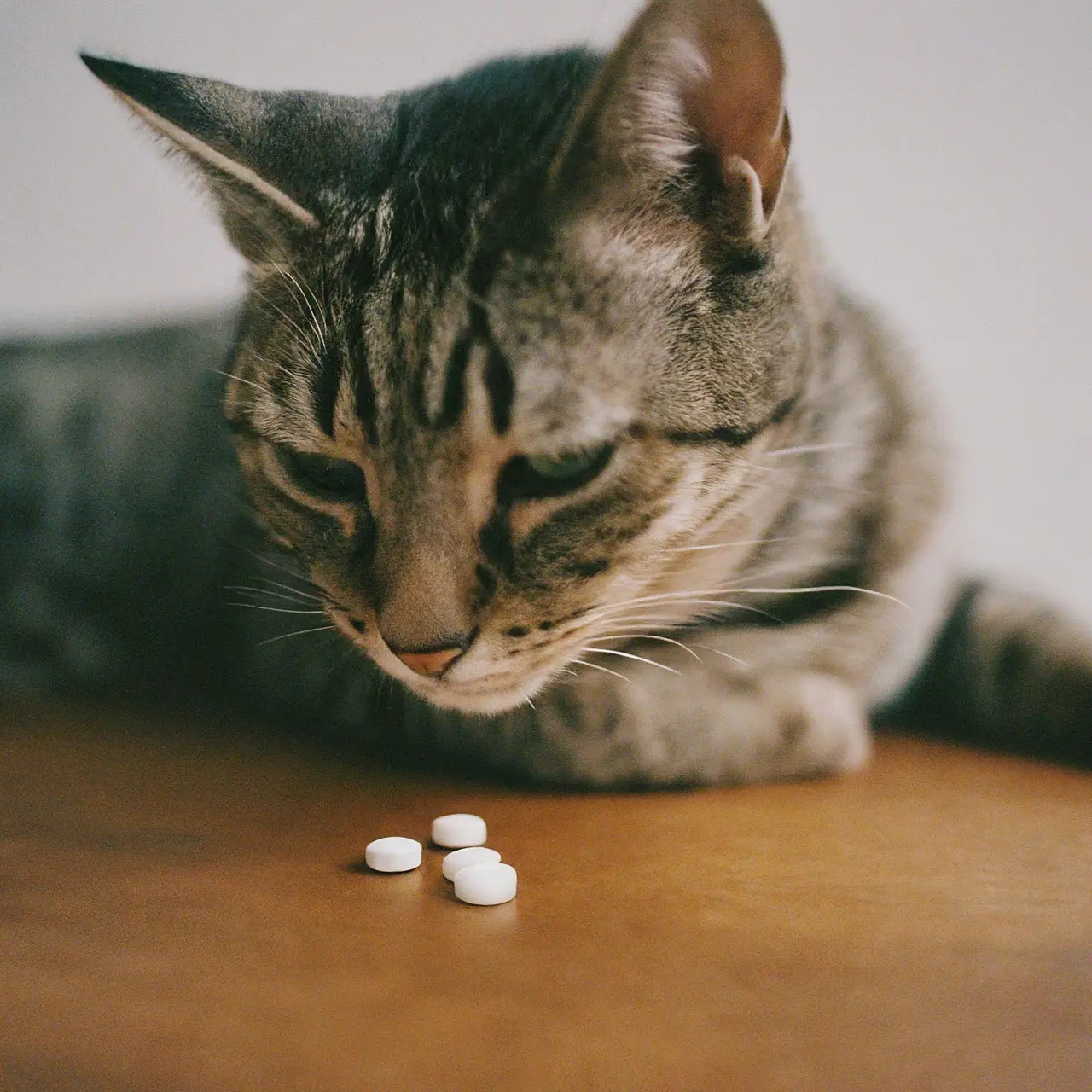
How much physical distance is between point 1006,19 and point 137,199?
1.11 m

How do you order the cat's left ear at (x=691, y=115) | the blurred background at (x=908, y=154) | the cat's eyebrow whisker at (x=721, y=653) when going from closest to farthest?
1. the cat's left ear at (x=691, y=115)
2. the cat's eyebrow whisker at (x=721, y=653)
3. the blurred background at (x=908, y=154)

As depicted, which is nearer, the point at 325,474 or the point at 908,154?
the point at 325,474

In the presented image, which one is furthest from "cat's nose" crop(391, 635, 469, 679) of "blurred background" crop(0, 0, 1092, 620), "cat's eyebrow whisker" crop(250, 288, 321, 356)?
"blurred background" crop(0, 0, 1092, 620)

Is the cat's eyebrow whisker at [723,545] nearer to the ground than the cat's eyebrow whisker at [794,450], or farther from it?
nearer to the ground

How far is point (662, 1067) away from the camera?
54cm

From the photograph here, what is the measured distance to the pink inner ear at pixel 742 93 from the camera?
716 mm

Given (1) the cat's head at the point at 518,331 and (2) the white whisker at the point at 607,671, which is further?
(2) the white whisker at the point at 607,671

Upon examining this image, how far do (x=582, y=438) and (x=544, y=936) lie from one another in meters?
0.34

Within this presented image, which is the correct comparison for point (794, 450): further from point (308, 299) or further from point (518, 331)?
point (308, 299)

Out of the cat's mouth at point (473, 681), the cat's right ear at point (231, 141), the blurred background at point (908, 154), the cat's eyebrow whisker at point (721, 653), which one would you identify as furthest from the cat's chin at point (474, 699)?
the blurred background at point (908, 154)

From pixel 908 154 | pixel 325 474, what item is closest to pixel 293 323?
pixel 325 474

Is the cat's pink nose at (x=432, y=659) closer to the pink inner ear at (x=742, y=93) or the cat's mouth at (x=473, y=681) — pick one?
the cat's mouth at (x=473, y=681)

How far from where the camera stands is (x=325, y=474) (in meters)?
0.88

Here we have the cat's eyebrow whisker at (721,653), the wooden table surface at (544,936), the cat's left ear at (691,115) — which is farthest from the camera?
the cat's eyebrow whisker at (721,653)
